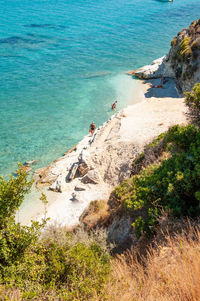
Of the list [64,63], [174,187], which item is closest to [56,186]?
[174,187]

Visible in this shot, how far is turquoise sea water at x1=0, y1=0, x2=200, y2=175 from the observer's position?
28.7 meters

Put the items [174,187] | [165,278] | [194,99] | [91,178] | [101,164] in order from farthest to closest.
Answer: [101,164] → [91,178] → [194,99] → [174,187] → [165,278]

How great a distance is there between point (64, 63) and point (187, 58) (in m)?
26.9

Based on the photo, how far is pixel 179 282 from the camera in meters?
5.46

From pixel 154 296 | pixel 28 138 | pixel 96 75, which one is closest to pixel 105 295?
pixel 154 296

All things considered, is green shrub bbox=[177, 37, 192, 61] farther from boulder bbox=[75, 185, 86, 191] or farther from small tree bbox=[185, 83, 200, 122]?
boulder bbox=[75, 185, 86, 191]

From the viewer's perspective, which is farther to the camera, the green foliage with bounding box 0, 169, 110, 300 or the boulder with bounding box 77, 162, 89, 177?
the boulder with bounding box 77, 162, 89, 177

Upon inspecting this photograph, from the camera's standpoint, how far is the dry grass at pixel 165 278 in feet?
17.3

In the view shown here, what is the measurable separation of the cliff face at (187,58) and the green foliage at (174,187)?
62.6 ft

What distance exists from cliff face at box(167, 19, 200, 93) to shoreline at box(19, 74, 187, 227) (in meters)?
4.97

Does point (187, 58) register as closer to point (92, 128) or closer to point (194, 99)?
point (92, 128)

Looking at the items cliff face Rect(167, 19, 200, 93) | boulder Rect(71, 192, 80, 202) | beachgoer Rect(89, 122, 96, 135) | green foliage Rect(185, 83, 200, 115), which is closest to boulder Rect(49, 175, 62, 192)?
boulder Rect(71, 192, 80, 202)

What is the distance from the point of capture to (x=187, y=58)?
27.7 meters

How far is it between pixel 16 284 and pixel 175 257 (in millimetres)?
4450
